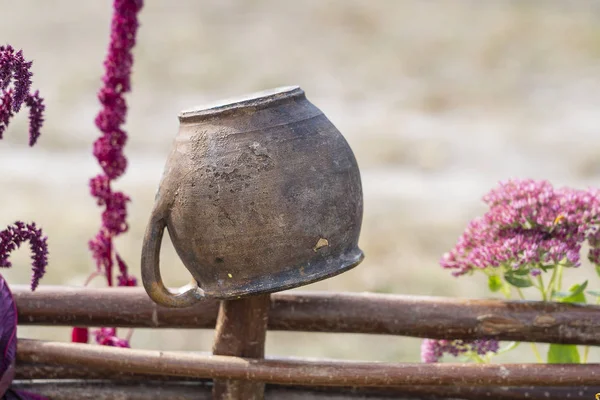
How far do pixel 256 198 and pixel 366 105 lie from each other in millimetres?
7970

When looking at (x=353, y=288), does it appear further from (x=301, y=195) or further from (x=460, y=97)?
(x=460, y=97)

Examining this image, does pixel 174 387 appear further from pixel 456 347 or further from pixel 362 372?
pixel 456 347

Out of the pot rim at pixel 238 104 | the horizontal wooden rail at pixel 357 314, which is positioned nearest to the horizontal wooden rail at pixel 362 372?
the horizontal wooden rail at pixel 357 314

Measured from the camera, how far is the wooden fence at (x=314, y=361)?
1.86 m

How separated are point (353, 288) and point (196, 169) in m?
3.55

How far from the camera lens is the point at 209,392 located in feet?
6.81

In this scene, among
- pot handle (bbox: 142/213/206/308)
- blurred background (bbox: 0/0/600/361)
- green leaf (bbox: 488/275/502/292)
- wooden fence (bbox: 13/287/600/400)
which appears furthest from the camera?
blurred background (bbox: 0/0/600/361)

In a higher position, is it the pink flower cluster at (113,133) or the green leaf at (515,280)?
the pink flower cluster at (113,133)

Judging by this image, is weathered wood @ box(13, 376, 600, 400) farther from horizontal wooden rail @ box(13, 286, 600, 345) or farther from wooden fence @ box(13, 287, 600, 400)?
horizontal wooden rail @ box(13, 286, 600, 345)

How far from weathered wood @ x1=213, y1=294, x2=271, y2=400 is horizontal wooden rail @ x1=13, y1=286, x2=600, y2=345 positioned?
0.12m

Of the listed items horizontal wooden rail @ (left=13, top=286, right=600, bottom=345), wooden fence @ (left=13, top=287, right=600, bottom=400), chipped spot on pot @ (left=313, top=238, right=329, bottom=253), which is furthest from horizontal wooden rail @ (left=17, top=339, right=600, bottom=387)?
chipped spot on pot @ (left=313, top=238, right=329, bottom=253)

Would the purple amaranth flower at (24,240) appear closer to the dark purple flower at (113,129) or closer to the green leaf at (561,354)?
the dark purple flower at (113,129)

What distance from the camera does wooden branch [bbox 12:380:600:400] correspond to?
206cm

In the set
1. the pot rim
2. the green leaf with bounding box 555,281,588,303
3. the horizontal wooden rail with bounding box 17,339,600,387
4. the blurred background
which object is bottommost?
the horizontal wooden rail with bounding box 17,339,600,387
